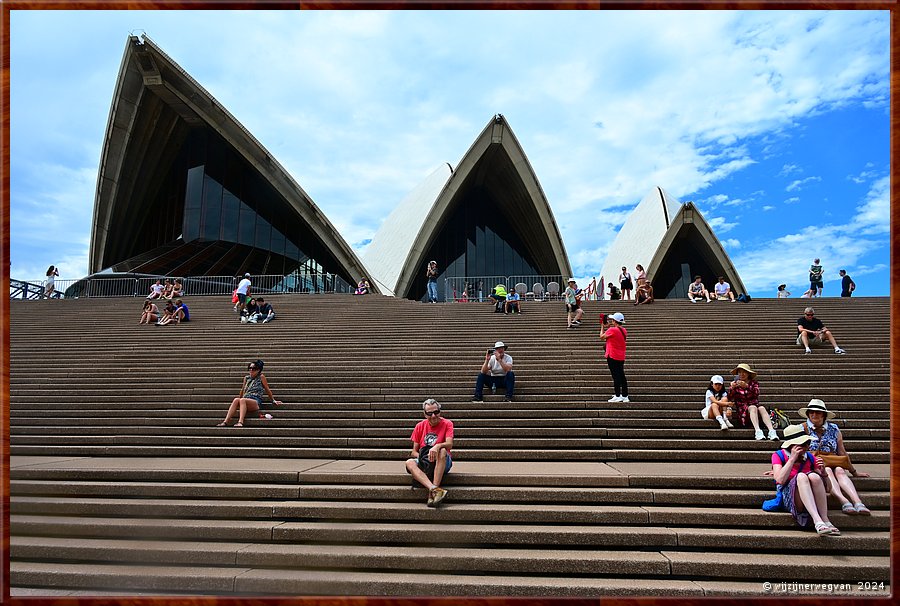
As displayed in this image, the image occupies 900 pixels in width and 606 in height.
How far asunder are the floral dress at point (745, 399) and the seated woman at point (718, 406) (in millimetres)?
125

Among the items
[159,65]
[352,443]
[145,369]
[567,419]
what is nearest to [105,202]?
[159,65]

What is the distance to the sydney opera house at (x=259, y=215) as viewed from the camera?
2344 centimetres

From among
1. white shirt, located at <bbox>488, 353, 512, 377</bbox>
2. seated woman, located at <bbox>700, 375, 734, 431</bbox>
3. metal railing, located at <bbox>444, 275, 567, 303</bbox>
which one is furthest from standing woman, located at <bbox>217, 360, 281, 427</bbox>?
metal railing, located at <bbox>444, 275, 567, 303</bbox>

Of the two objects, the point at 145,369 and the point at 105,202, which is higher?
the point at 105,202

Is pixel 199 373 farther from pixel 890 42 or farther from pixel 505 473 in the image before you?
pixel 890 42

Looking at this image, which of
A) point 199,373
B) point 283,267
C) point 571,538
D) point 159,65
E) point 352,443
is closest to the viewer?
point 571,538

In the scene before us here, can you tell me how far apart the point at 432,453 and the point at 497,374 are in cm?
330

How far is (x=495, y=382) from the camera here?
7770 millimetres

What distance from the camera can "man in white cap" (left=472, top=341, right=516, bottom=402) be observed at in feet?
24.4

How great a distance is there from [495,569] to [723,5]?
342 cm

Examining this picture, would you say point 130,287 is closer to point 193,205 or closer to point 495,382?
point 193,205

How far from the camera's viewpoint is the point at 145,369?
941 centimetres

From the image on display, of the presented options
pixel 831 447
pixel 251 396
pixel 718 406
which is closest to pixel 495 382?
pixel 718 406

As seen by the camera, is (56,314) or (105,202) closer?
(56,314)
